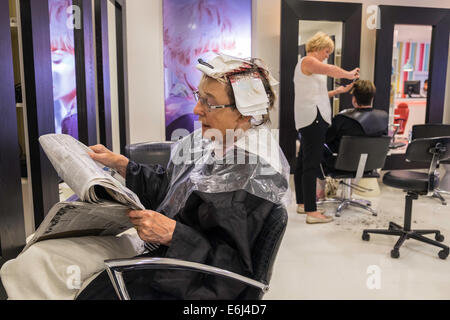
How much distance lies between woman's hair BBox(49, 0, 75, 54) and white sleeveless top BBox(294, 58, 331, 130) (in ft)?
6.08

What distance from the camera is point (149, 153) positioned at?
240 centimetres

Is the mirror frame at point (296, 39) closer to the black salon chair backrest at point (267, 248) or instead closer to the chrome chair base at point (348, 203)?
the chrome chair base at point (348, 203)

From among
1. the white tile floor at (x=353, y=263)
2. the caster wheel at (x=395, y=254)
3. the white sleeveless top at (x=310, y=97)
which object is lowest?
the white tile floor at (x=353, y=263)

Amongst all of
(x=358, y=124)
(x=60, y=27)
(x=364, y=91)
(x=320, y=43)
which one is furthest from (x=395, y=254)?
(x=60, y=27)

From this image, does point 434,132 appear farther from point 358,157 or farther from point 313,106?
point 313,106

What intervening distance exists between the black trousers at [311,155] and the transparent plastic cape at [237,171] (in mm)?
1973

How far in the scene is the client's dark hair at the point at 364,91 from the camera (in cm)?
360

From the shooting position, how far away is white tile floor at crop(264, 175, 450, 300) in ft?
7.32

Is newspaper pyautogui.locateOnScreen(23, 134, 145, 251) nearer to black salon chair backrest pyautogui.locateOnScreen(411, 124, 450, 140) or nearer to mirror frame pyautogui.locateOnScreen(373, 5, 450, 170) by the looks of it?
black salon chair backrest pyautogui.locateOnScreen(411, 124, 450, 140)

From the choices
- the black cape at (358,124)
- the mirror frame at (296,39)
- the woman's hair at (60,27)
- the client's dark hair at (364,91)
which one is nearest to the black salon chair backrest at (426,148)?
the black cape at (358,124)

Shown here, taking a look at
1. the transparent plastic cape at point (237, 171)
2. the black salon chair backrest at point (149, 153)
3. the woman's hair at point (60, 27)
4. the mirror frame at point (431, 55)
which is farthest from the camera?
the mirror frame at point (431, 55)

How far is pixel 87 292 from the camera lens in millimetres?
1152

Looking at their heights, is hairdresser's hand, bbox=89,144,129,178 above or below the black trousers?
above

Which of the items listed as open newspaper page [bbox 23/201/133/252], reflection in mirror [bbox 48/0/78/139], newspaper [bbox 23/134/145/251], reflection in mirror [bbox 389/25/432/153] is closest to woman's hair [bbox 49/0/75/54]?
reflection in mirror [bbox 48/0/78/139]
